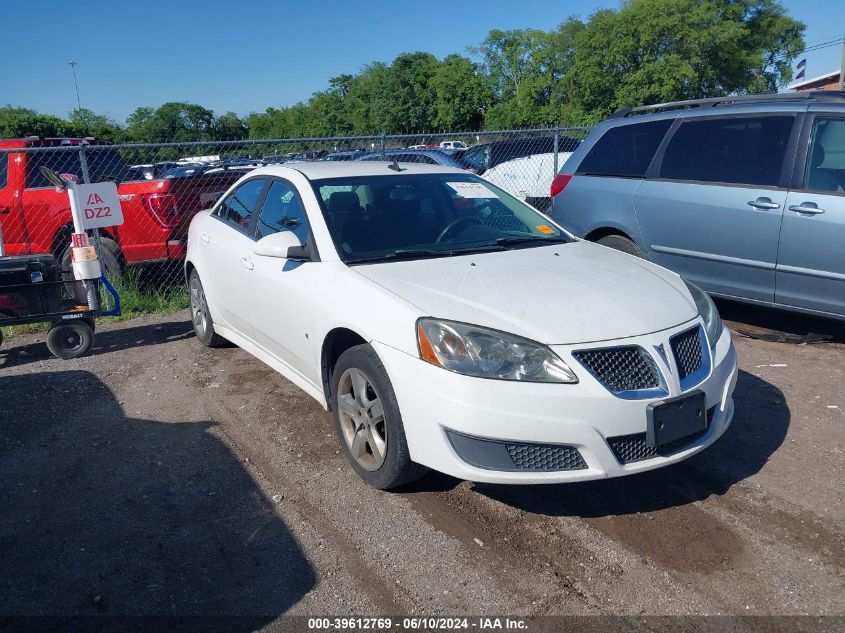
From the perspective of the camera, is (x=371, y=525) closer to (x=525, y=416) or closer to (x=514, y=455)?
(x=514, y=455)

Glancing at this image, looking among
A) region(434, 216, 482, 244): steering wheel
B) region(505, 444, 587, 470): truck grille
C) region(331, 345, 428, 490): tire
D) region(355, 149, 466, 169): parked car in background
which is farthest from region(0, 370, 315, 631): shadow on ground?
region(355, 149, 466, 169): parked car in background

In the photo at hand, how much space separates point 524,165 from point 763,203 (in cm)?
747

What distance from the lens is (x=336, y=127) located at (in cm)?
7862

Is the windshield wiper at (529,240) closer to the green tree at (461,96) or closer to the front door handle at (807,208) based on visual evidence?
the front door handle at (807,208)

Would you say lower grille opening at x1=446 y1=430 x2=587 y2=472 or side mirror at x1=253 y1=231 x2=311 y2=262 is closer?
lower grille opening at x1=446 y1=430 x2=587 y2=472

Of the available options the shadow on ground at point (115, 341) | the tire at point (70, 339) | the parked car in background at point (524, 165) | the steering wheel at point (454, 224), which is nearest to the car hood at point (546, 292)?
the steering wheel at point (454, 224)

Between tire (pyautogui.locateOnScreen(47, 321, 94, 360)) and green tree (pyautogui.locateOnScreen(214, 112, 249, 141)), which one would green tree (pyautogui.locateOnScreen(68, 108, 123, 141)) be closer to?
green tree (pyautogui.locateOnScreen(214, 112, 249, 141))

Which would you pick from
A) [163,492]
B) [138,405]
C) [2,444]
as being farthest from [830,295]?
[2,444]

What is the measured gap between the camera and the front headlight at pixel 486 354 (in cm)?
300

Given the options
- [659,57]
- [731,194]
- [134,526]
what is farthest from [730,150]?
[659,57]

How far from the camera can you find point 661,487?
11.8ft

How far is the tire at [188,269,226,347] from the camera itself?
6039 millimetres

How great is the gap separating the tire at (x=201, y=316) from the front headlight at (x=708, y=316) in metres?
3.87

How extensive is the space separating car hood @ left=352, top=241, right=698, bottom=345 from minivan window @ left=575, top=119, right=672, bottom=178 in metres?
2.78
